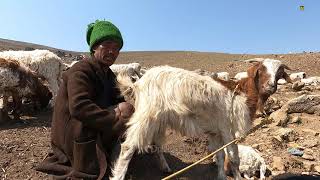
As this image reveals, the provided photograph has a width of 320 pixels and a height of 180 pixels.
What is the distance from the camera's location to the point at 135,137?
167 inches

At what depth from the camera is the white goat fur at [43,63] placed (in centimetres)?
983

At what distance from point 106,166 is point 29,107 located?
5990 mm

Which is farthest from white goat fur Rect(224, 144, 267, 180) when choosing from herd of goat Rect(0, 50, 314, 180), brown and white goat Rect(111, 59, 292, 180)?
brown and white goat Rect(111, 59, 292, 180)

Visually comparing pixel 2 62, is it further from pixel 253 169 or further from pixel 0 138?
pixel 253 169

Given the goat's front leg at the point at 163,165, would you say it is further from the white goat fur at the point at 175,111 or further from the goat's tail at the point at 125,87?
the goat's tail at the point at 125,87

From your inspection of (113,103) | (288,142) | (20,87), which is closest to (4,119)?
(20,87)

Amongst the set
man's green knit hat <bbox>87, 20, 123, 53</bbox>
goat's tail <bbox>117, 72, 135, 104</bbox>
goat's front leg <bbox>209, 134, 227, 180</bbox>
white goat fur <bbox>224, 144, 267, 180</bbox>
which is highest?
man's green knit hat <bbox>87, 20, 123, 53</bbox>

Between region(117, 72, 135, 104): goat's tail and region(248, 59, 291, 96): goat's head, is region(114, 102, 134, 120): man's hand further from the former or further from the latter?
region(248, 59, 291, 96): goat's head

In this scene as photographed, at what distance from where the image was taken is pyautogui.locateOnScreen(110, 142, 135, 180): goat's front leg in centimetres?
422

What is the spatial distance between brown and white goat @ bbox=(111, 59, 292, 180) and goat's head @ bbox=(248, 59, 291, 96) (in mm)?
599

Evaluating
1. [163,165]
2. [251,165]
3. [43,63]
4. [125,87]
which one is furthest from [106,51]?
[43,63]

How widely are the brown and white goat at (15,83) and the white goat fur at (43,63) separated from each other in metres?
0.58

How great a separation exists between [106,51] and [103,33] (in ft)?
0.58

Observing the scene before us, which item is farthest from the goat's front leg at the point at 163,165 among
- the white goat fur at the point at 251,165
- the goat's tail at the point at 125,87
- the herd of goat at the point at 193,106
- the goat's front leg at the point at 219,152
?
the goat's tail at the point at 125,87
